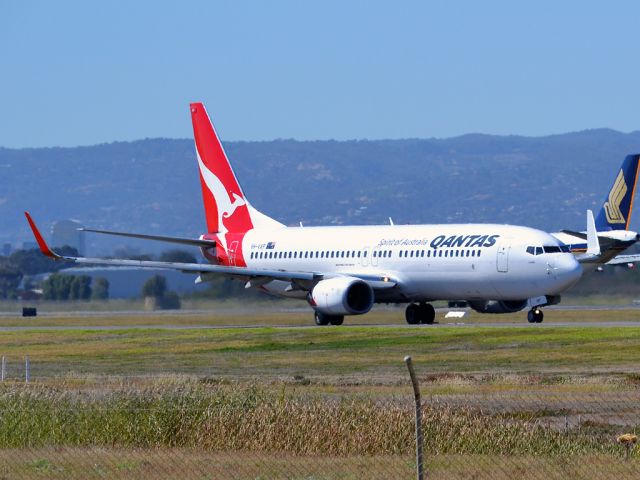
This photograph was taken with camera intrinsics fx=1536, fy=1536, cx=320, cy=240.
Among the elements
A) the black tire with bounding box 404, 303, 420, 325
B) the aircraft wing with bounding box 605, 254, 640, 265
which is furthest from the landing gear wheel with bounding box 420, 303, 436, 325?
the aircraft wing with bounding box 605, 254, 640, 265

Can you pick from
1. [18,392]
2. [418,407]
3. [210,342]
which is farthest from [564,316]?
[418,407]

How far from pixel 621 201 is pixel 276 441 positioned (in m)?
52.0

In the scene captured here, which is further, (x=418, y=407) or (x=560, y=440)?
(x=560, y=440)

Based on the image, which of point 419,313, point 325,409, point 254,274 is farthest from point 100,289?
point 325,409

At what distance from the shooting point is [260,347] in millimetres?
45875

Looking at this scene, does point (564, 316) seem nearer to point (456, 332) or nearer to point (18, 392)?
point (456, 332)

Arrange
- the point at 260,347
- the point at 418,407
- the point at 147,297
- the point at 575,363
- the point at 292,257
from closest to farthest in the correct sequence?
the point at 418,407 → the point at 575,363 → the point at 260,347 → the point at 292,257 → the point at 147,297

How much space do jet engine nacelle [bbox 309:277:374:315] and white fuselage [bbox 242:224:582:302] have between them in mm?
920

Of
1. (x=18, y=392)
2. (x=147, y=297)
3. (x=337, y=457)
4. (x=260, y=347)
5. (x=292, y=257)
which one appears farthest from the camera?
(x=147, y=297)

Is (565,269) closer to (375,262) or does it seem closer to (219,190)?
(375,262)

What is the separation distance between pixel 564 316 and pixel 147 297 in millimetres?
26127

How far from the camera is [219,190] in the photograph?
63469 millimetres

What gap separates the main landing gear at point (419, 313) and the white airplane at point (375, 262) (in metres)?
0.04

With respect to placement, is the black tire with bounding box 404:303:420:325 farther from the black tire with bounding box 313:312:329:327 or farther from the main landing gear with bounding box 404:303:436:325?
the black tire with bounding box 313:312:329:327
